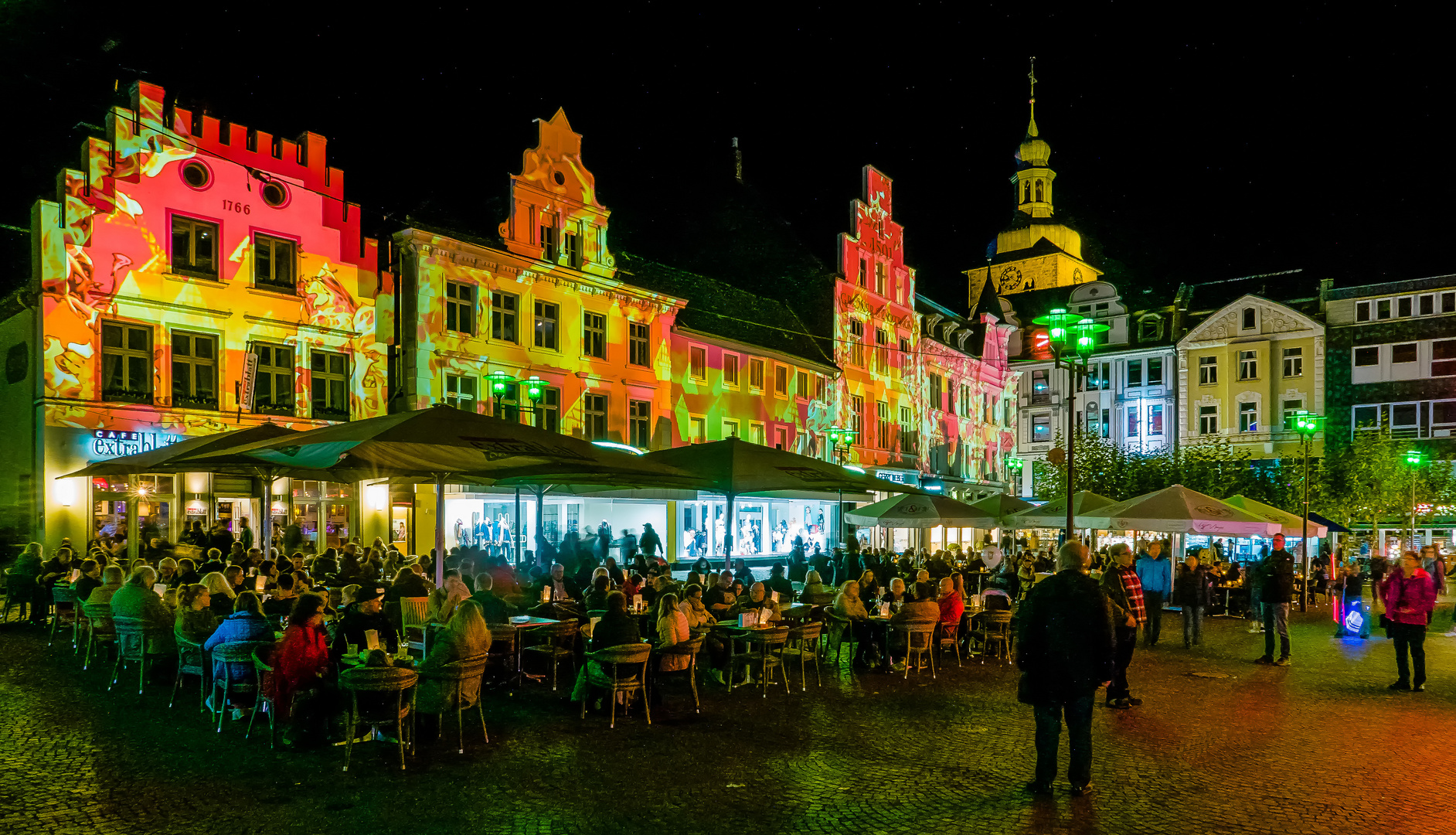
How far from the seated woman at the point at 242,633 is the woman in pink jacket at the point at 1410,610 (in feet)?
43.1

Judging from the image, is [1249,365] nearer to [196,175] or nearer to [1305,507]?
[1305,507]

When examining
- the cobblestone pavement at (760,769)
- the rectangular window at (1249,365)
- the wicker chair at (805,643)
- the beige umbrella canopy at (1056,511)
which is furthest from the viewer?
the rectangular window at (1249,365)

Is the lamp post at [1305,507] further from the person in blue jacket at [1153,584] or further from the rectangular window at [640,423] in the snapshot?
the rectangular window at [640,423]

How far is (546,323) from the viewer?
3269 cm

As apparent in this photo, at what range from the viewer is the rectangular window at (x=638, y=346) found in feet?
116

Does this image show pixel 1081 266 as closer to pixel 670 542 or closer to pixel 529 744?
pixel 670 542

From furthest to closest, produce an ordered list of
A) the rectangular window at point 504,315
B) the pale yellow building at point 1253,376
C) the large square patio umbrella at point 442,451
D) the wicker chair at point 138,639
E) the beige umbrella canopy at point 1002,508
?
1. the pale yellow building at point 1253,376
2. the rectangular window at point 504,315
3. the beige umbrella canopy at point 1002,508
4. the large square patio umbrella at point 442,451
5. the wicker chair at point 138,639

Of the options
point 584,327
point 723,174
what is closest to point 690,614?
point 584,327

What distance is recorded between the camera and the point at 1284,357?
5503 cm

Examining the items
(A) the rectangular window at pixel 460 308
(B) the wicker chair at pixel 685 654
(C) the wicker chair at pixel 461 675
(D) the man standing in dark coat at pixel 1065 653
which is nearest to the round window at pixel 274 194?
(A) the rectangular window at pixel 460 308

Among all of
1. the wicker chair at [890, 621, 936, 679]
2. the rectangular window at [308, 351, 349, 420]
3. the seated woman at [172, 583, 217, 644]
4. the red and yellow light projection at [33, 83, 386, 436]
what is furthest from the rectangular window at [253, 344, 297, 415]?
the wicker chair at [890, 621, 936, 679]

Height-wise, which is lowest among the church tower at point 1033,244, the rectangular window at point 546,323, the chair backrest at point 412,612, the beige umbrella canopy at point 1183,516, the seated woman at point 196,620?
the chair backrest at point 412,612

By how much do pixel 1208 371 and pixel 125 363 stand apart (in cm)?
5123

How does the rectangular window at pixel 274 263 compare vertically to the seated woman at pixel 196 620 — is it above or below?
above
